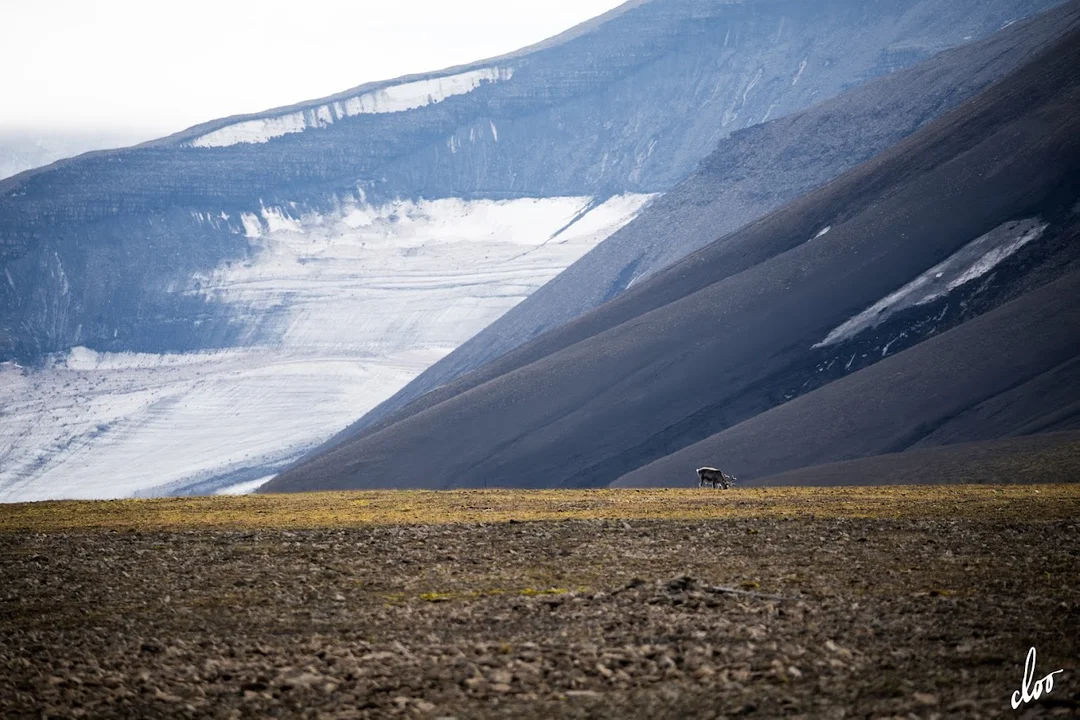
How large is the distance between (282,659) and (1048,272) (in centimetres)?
9375

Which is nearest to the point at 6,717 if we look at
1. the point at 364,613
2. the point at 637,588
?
the point at 364,613

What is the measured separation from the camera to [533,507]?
3556cm

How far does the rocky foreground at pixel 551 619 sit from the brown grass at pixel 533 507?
219 cm

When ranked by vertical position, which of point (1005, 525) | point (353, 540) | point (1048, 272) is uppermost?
point (1048, 272)

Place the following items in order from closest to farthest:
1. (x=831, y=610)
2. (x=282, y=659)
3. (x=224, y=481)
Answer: (x=282, y=659) < (x=831, y=610) < (x=224, y=481)

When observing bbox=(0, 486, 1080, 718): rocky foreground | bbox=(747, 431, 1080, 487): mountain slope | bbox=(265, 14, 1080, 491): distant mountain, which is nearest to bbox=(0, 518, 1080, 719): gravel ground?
bbox=(0, 486, 1080, 718): rocky foreground

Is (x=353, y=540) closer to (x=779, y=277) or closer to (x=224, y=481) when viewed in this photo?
(x=779, y=277)

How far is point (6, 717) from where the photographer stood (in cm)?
1517

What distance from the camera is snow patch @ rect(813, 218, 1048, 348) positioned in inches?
4166

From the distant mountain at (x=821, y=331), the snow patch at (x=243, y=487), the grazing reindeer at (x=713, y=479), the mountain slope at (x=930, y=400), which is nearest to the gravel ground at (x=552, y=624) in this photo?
the grazing reindeer at (x=713, y=479)
